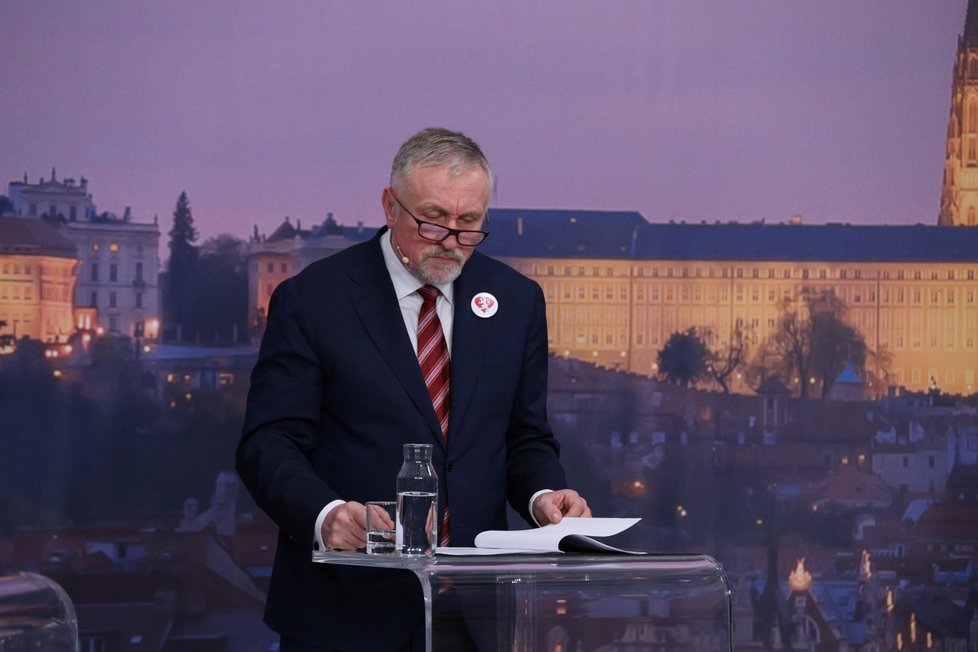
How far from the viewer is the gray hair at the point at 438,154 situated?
2.45m

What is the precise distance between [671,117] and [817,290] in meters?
1.03

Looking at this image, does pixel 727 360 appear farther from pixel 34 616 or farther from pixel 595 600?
pixel 34 616

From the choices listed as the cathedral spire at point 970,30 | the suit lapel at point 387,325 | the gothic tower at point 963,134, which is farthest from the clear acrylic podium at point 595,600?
the cathedral spire at point 970,30

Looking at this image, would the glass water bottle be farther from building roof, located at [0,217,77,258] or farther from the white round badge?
building roof, located at [0,217,77,258]

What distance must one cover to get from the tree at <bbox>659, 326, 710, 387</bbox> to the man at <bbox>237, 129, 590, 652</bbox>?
386 centimetres

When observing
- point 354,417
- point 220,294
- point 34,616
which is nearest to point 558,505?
point 354,417

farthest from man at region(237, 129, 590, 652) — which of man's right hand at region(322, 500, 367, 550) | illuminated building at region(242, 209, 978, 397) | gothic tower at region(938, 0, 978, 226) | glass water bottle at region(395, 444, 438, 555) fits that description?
gothic tower at region(938, 0, 978, 226)

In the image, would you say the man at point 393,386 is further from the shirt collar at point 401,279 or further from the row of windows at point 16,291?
the row of windows at point 16,291

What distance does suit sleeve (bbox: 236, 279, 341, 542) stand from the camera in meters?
2.31

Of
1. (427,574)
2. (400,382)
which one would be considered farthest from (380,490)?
(427,574)

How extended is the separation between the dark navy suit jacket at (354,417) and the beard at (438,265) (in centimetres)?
8

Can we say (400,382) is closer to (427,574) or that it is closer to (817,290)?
(427,574)

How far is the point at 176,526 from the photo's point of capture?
601 centimetres

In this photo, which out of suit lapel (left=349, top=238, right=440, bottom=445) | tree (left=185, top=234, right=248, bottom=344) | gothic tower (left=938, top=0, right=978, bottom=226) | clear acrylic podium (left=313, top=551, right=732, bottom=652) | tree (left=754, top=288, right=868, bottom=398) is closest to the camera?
clear acrylic podium (left=313, top=551, right=732, bottom=652)
